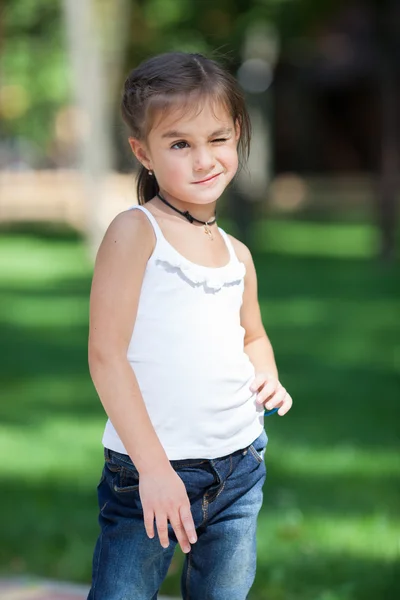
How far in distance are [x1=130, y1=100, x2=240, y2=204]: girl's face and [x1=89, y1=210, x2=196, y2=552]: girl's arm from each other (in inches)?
5.1

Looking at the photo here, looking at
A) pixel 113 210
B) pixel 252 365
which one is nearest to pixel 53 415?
pixel 252 365

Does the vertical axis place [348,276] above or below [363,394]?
below

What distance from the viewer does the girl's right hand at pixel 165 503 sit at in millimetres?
2232

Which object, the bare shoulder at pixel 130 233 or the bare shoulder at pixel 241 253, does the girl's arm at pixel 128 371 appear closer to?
the bare shoulder at pixel 130 233

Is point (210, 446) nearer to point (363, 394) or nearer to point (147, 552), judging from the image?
point (147, 552)

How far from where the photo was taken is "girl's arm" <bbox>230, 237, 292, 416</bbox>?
2.55 m

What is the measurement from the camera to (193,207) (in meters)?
2.47

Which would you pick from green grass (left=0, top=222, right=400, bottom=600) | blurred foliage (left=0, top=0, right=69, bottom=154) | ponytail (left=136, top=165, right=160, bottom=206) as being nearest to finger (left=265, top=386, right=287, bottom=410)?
ponytail (left=136, top=165, right=160, bottom=206)

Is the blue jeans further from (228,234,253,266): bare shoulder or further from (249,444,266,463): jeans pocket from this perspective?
(228,234,253,266): bare shoulder

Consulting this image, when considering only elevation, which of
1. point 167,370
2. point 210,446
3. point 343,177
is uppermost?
point 167,370

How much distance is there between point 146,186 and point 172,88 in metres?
0.32

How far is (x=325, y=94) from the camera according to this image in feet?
105

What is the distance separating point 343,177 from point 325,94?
312cm

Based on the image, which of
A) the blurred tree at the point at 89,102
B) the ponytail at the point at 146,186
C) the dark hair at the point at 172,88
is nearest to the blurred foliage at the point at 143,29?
the blurred tree at the point at 89,102
